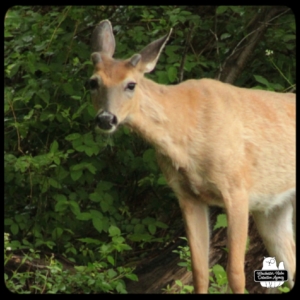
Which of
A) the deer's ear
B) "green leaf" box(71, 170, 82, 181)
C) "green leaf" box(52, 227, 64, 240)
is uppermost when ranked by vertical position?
the deer's ear

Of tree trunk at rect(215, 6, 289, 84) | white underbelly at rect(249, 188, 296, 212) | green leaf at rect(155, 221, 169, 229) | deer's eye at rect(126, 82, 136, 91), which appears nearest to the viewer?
deer's eye at rect(126, 82, 136, 91)

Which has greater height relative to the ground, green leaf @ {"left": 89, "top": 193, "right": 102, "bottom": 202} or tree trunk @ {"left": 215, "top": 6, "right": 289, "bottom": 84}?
tree trunk @ {"left": 215, "top": 6, "right": 289, "bottom": 84}

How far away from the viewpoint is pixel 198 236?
796 centimetres

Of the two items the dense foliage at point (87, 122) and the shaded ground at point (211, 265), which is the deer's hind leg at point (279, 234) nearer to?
the shaded ground at point (211, 265)

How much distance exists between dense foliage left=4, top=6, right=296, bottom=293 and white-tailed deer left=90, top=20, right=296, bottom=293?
1503mm

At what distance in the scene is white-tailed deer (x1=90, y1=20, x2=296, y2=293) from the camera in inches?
298

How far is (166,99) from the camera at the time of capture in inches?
306

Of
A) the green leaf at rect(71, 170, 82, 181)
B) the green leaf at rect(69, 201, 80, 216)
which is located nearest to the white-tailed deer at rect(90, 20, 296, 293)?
the green leaf at rect(69, 201, 80, 216)

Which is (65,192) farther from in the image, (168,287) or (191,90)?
(191,90)

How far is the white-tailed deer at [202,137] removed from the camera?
757 cm

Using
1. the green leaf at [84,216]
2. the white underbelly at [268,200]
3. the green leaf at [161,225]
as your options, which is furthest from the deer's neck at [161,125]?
the green leaf at [161,225]

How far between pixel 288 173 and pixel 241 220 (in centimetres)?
79

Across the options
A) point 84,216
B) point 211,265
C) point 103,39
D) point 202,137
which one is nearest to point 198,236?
point 202,137

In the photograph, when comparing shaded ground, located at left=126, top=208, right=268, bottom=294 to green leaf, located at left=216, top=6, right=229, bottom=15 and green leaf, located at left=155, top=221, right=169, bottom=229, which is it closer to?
green leaf, located at left=155, top=221, right=169, bottom=229
